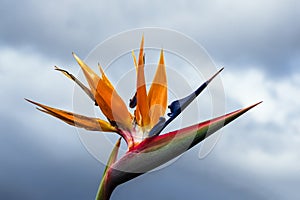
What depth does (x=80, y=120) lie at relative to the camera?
1.72m

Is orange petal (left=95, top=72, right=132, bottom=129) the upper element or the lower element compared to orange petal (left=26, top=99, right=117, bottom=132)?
upper

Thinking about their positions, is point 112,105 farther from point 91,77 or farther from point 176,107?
point 176,107

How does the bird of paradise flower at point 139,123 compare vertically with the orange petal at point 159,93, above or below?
below

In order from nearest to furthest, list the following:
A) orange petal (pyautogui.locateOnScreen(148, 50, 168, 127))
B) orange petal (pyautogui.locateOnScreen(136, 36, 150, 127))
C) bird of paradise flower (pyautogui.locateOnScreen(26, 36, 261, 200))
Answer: bird of paradise flower (pyautogui.locateOnScreen(26, 36, 261, 200)) < orange petal (pyautogui.locateOnScreen(136, 36, 150, 127)) < orange petal (pyautogui.locateOnScreen(148, 50, 168, 127))

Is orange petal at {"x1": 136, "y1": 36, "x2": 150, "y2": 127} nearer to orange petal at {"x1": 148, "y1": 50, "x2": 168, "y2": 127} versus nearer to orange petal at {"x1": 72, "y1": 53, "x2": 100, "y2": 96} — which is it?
orange petal at {"x1": 148, "y1": 50, "x2": 168, "y2": 127}

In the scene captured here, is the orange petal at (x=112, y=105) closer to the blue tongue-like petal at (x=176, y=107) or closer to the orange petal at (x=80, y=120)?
the orange petal at (x=80, y=120)

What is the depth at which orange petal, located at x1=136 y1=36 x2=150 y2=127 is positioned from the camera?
169 centimetres

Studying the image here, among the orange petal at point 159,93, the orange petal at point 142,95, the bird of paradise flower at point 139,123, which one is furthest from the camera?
the orange petal at point 159,93

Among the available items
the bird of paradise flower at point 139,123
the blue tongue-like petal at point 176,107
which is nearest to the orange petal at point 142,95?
the bird of paradise flower at point 139,123

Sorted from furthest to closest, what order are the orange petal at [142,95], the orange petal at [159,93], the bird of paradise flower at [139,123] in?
the orange petal at [159,93]
the orange petal at [142,95]
the bird of paradise flower at [139,123]

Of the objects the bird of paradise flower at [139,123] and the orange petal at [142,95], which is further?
the orange petal at [142,95]

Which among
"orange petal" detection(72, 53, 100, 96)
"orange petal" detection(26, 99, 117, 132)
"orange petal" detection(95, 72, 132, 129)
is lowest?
Result: "orange petal" detection(26, 99, 117, 132)

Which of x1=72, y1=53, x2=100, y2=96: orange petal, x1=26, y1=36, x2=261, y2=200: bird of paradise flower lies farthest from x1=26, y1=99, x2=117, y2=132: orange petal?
x1=72, y1=53, x2=100, y2=96: orange petal

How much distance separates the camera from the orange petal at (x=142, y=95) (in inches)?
66.4
